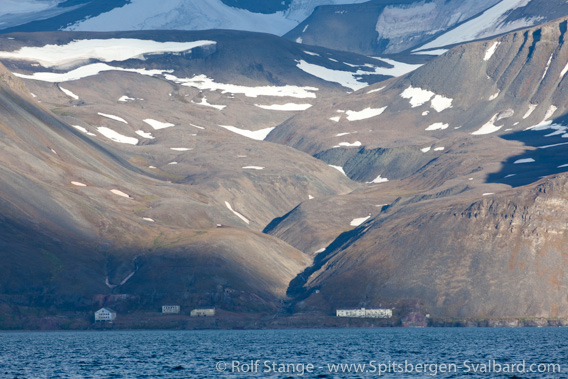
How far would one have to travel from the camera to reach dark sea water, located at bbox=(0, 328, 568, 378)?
88.2 m

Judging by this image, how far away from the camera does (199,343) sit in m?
126

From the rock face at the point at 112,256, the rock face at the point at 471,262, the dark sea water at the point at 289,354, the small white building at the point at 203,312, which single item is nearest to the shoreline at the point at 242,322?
the small white building at the point at 203,312

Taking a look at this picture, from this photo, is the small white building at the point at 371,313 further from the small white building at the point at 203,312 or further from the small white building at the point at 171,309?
the small white building at the point at 171,309

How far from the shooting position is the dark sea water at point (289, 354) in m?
88.2

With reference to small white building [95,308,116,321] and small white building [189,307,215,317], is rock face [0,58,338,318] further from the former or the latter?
small white building [95,308,116,321]

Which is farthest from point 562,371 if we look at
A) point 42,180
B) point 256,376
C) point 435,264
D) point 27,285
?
point 42,180

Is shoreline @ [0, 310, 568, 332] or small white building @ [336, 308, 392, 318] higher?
small white building @ [336, 308, 392, 318]

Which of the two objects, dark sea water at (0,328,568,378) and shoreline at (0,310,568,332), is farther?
shoreline at (0,310,568,332)

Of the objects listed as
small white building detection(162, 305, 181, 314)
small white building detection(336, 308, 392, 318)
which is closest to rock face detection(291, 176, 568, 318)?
small white building detection(336, 308, 392, 318)

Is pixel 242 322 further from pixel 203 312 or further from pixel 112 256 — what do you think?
pixel 112 256

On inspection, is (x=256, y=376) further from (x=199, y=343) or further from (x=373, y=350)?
(x=199, y=343)

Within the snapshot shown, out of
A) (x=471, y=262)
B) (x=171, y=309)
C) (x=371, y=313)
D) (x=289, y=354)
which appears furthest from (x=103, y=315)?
(x=471, y=262)

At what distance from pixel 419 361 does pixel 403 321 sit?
63439 millimetres

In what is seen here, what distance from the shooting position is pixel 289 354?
351 feet
